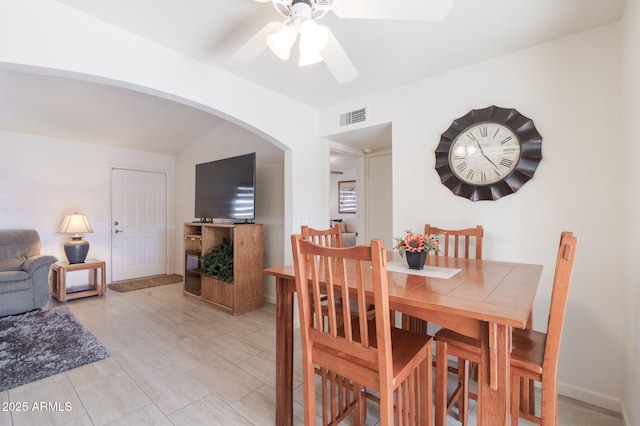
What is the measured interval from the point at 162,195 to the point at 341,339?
5.26 metres

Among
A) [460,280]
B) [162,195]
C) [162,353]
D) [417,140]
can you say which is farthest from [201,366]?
[162,195]

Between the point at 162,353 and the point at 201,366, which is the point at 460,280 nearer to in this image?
the point at 201,366

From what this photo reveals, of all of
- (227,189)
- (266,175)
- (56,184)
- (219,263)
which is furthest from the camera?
(56,184)

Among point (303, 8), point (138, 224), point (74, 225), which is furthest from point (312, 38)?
point (138, 224)

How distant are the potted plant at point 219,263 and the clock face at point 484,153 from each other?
106 inches

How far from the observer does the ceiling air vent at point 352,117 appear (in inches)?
117

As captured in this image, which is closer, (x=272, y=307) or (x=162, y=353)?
(x=162, y=353)

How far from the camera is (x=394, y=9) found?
1.33 meters

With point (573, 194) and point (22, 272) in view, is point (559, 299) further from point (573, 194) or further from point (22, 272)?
point (22, 272)

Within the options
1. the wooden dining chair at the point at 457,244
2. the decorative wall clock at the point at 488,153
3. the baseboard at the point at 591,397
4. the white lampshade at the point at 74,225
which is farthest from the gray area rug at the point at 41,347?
the baseboard at the point at 591,397

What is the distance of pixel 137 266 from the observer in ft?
16.6

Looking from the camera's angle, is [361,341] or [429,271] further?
[429,271]

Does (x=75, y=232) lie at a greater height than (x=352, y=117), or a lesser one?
lesser

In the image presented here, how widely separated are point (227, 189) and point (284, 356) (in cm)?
268
